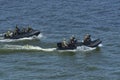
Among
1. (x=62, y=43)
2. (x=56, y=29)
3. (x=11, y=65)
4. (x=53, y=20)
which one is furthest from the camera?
(x=53, y=20)

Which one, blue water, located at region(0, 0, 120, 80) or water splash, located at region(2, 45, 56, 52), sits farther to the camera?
water splash, located at region(2, 45, 56, 52)

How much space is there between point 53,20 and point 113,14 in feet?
33.0

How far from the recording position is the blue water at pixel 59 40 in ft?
161

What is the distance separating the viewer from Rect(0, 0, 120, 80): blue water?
4909cm

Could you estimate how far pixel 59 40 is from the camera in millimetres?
61938

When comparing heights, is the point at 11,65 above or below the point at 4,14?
below

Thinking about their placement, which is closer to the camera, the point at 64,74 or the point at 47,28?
the point at 64,74

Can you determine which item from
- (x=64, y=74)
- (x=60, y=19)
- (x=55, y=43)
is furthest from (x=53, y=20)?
(x=64, y=74)

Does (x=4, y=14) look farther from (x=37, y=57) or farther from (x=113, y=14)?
(x=37, y=57)

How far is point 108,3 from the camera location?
284 feet

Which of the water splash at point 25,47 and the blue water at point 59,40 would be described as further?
the water splash at point 25,47

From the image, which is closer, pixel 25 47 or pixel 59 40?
pixel 25 47

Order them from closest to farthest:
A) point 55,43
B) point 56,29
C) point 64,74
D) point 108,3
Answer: point 64,74 < point 55,43 < point 56,29 < point 108,3

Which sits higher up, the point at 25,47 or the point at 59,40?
the point at 59,40
